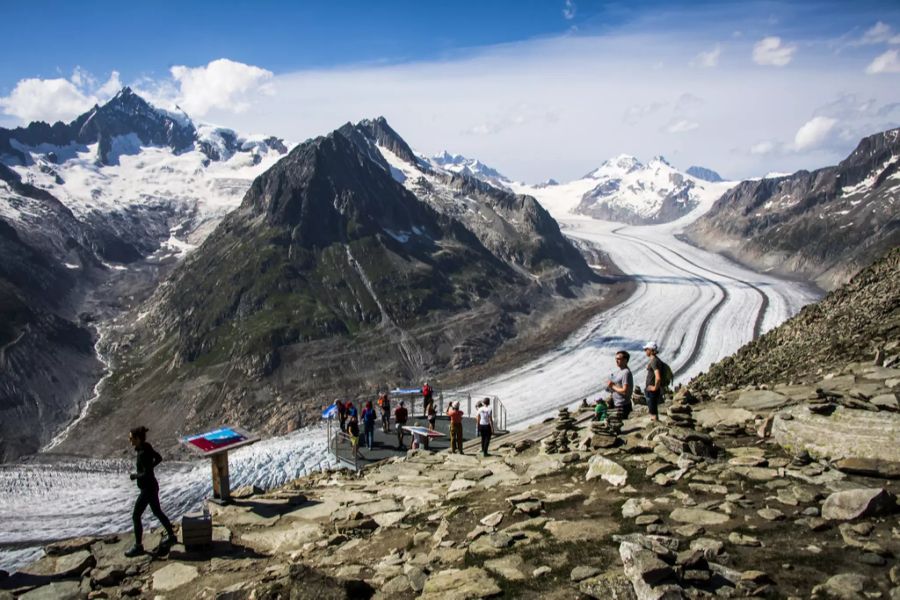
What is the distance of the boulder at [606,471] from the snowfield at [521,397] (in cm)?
4577

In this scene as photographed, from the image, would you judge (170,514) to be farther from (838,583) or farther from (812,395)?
(838,583)

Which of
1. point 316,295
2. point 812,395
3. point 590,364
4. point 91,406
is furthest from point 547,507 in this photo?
point 316,295

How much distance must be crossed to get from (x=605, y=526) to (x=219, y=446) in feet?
31.5

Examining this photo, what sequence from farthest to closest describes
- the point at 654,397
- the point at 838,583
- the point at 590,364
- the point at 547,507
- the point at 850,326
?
the point at 590,364
the point at 850,326
the point at 654,397
the point at 547,507
the point at 838,583

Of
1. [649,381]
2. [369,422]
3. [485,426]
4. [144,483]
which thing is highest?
[649,381]

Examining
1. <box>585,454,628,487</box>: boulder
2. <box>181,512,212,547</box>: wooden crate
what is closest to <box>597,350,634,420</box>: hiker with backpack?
<box>585,454,628,487</box>: boulder

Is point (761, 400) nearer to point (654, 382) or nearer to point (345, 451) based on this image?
point (654, 382)

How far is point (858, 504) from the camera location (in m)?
10.3

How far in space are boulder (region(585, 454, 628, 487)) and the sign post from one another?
335 inches

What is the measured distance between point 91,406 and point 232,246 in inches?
1759

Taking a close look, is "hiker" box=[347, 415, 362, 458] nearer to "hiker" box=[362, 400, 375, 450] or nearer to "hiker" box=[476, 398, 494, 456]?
"hiker" box=[362, 400, 375, 450]

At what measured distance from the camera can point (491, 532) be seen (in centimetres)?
1205

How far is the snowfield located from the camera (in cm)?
5566

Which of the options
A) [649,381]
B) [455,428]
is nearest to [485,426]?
[455,428]
